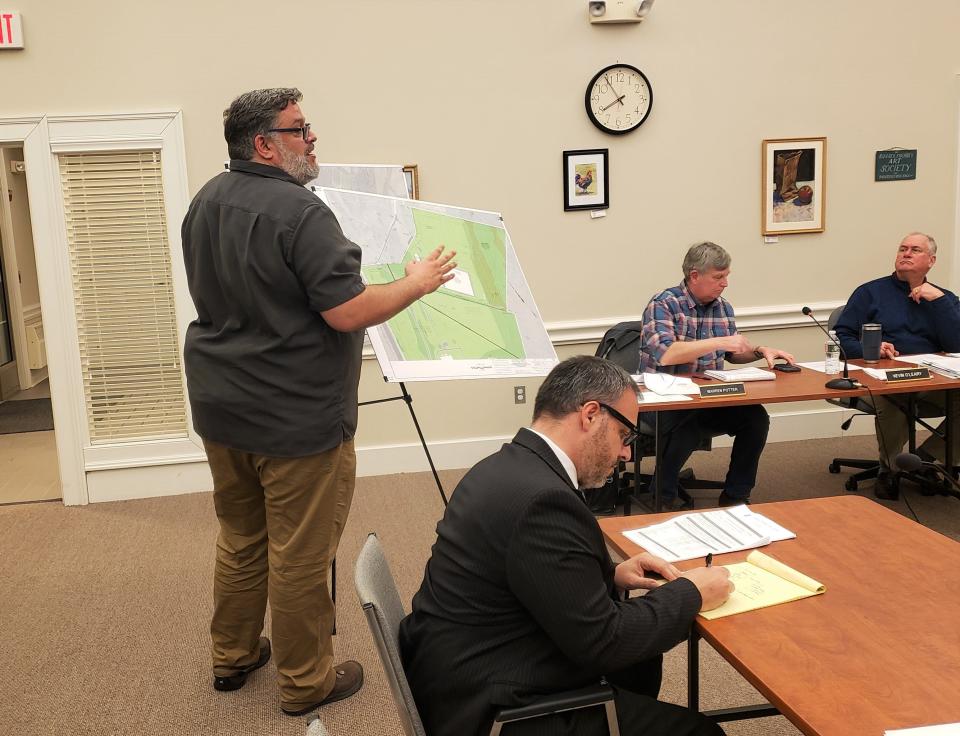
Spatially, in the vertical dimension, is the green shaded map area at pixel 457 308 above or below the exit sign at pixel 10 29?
below

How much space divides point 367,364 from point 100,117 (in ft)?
6.51

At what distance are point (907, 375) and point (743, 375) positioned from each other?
2.36ft

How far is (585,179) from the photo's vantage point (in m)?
5.51

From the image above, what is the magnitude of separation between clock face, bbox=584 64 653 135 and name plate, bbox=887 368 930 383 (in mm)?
2191

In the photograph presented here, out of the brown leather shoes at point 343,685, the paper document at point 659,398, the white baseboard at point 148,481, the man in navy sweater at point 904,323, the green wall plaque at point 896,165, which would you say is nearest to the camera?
the brown leather shoes at point 343,685

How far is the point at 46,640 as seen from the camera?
353 cm

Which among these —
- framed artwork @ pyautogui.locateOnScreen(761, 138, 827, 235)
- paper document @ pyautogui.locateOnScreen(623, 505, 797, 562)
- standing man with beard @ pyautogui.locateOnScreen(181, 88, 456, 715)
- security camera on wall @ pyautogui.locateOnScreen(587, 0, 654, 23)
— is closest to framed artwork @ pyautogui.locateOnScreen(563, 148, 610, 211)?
security camera on wall @ pyautogui.locateOnScreen(587, 0, 654, 23)

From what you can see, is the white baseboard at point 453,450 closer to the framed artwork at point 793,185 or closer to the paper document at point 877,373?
the framed artwork at point 793,185

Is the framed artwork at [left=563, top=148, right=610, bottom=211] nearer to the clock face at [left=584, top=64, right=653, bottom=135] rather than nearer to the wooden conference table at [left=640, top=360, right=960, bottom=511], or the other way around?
the clock face at [left=584, top=64, right=653, bottom=135]

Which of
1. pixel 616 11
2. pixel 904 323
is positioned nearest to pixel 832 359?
pixel 904 323

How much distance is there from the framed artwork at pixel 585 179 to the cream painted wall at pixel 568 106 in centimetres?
6

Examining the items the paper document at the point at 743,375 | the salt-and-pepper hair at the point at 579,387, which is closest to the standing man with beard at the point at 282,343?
the salt-and-pepper hair at the point at 579,387

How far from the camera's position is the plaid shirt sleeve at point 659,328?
14.3 ft

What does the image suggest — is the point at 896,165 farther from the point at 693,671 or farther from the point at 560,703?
the point at 560,703
